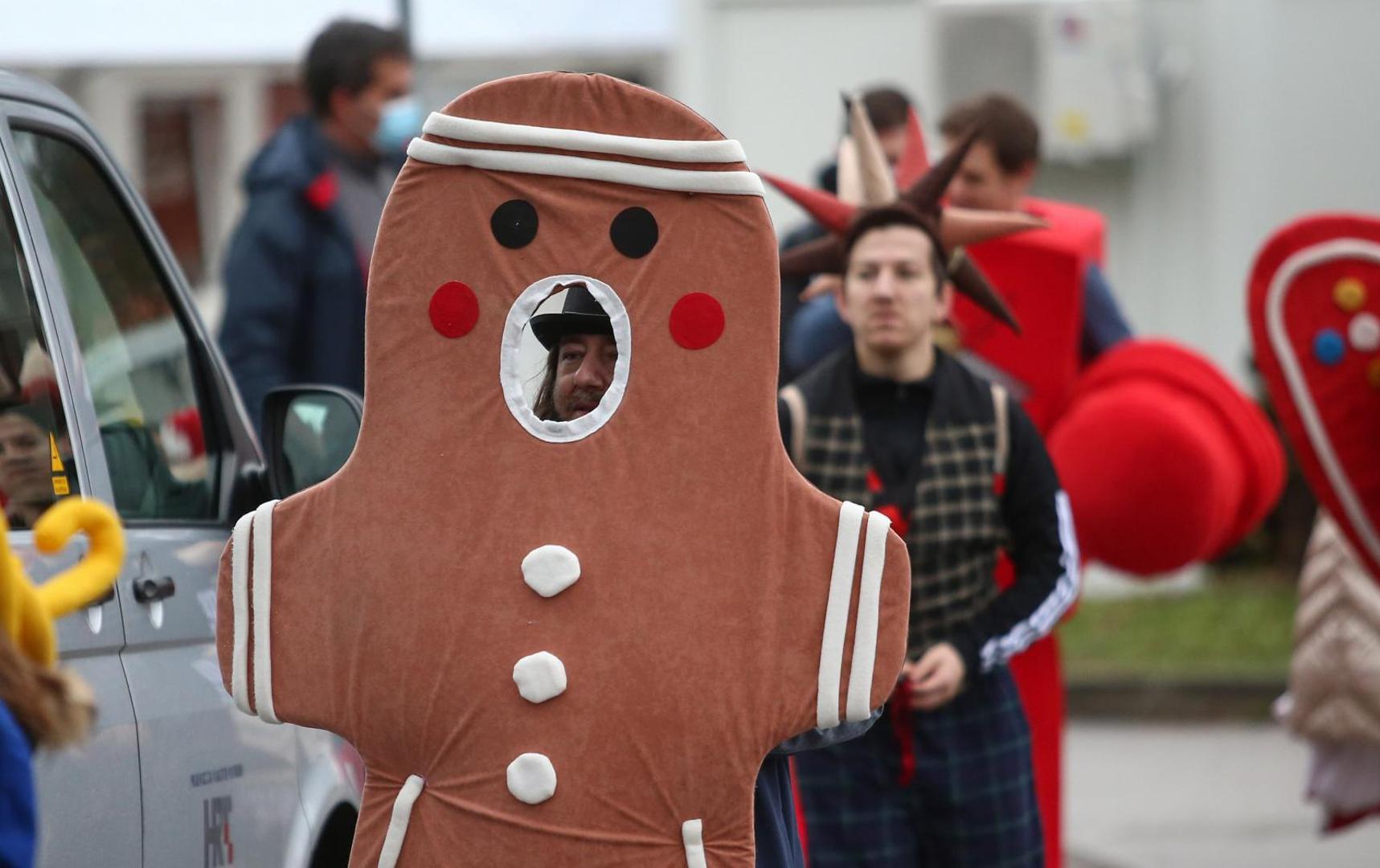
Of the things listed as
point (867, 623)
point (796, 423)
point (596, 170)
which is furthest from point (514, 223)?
point (796, 423)

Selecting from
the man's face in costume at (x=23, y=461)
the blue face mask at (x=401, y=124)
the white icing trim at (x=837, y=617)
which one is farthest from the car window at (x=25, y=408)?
the blue face mask at (x=401, y=124)

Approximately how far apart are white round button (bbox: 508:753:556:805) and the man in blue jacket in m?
2.76

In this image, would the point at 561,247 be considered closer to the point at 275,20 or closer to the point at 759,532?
the point at 759,532

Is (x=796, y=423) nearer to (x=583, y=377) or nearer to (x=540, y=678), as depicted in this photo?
(x=583, y=377)

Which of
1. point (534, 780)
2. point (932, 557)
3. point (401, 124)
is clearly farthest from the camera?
point (401, 124)

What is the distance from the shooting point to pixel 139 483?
3322mm

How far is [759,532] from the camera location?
273 centimetres

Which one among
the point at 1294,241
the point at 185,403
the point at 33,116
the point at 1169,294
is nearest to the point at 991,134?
the point at 1294,241

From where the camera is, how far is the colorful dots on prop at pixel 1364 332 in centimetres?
474

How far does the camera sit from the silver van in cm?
288

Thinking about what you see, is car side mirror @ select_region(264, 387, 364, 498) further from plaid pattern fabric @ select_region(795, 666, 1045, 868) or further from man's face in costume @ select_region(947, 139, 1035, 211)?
man's face in costume @ select_region(947, 139, 1035, 211)

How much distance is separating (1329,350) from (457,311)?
8.74 feet

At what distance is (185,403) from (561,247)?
118 centimetres

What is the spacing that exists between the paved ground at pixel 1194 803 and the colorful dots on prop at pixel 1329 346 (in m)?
3.05
